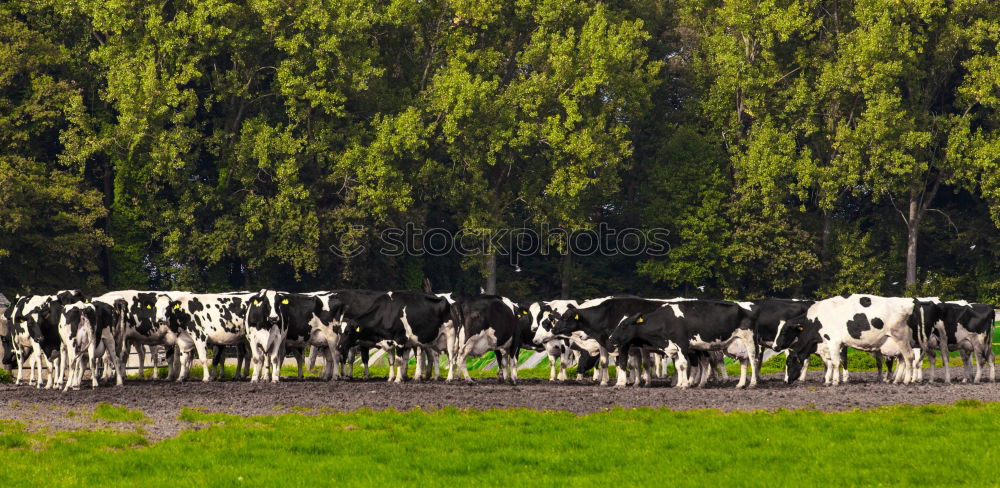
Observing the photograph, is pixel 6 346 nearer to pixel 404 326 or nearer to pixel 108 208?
pixel 404 326

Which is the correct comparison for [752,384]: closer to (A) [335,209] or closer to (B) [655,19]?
(A) [335,209]

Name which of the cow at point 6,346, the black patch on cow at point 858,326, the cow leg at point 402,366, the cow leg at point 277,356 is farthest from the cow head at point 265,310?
the black patch on cow at point 858,326

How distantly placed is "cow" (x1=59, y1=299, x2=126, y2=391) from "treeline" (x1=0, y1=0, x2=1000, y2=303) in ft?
87.0

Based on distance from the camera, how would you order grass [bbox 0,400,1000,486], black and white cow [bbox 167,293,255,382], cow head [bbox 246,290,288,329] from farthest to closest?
black and white cow [bbox 167,293,255,382] → cow head [bbox 246,290,288,329] → grass [bbox 0,400,1000,486]

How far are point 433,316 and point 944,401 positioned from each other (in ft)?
42.6

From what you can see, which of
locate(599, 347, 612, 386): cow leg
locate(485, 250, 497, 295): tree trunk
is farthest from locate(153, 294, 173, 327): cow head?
locate(485, 250, 497, 295): tree trunk

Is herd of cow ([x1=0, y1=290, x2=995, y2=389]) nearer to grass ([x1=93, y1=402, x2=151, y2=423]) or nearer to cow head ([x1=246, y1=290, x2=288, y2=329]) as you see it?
cow head ([x1=246, y1=290, x2=288, y2=329])

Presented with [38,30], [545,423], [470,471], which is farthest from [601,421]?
[38,30]

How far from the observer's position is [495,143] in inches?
2530

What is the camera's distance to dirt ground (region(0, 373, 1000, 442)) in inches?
922

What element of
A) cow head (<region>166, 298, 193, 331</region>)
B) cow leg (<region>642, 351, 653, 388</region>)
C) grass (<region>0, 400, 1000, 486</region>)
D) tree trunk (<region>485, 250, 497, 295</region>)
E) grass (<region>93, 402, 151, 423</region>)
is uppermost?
tree trunk (<region>485, 250, 497, 295</region>)

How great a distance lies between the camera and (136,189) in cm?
6122

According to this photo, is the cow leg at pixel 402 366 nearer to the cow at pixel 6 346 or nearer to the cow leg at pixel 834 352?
the cow leg at pixel 834 352

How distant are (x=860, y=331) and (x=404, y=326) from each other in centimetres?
1075
